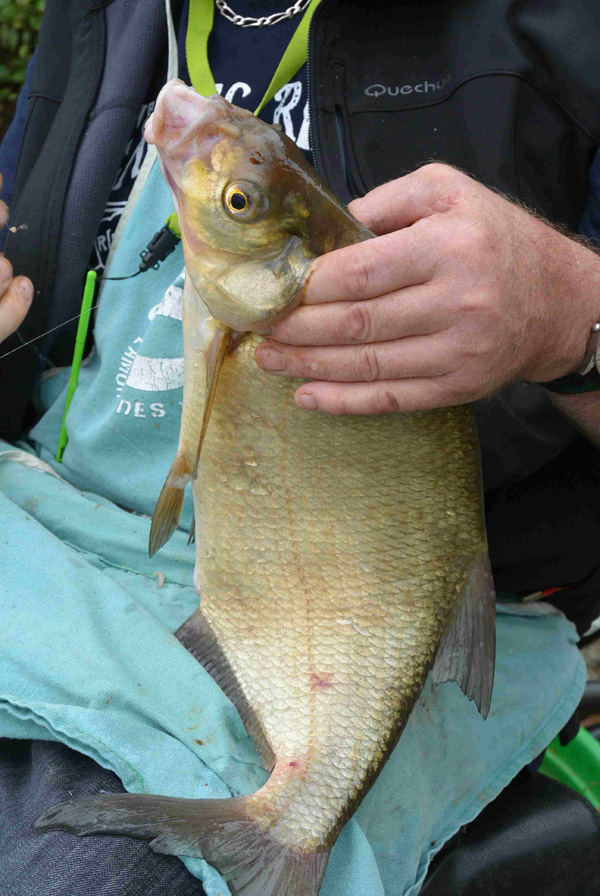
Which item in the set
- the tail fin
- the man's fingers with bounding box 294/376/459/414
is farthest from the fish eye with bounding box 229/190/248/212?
the tail fin

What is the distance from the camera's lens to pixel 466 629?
1.25 m

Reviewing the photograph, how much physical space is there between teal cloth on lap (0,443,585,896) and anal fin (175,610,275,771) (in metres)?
0.02

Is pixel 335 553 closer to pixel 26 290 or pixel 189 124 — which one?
pixel 189 124

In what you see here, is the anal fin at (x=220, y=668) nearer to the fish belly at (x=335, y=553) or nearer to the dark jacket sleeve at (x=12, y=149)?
the fish belly at (x=335, y=553)

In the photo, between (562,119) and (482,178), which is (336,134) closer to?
(482,178)

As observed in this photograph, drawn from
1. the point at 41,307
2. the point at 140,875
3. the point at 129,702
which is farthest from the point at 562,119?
the point at 140,875

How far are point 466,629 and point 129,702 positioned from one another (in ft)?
1.80

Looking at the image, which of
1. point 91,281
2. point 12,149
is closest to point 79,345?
point 91,281

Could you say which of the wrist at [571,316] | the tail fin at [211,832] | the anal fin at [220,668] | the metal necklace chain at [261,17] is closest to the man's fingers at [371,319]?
the wrist at [571,316]

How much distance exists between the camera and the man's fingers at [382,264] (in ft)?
3.31

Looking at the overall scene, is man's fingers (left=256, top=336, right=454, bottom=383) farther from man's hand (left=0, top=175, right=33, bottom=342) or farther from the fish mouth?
man's hand (left=0, top=175, right=33, bottom=342)

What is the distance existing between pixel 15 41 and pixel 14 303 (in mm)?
3480

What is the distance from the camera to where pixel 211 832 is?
1.04m

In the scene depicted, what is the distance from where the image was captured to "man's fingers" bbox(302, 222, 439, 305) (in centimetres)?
101
